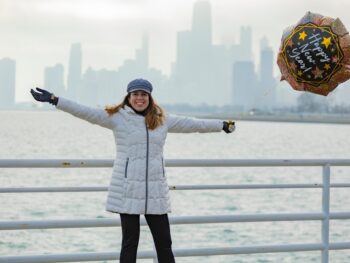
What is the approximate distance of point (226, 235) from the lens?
16.9m

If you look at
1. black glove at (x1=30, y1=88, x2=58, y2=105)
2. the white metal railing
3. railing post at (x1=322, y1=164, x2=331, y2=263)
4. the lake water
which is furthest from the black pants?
the lake water

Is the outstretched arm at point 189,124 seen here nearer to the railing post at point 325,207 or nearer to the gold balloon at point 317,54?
the gold balloon at point 317,54

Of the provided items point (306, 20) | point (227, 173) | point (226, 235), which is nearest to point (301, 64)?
point (306, 20)

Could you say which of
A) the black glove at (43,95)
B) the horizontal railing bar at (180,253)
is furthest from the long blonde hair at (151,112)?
the horizontal railing bar at (180,253)

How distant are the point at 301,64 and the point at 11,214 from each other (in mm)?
17725

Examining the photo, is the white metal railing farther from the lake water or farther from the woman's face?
the lake water

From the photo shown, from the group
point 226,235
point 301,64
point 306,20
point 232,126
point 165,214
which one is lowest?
point 226,235

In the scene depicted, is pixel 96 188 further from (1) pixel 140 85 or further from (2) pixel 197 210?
(2) pixel 197 210

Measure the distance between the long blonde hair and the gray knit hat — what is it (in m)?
0.06

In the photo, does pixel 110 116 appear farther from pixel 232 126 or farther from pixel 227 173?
pixel 227 173

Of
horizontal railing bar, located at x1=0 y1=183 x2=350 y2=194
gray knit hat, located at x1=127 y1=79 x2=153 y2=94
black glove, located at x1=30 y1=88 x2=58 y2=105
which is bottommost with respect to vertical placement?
horizontal railing bar, located at x1=0 y1=183 x2=350 y2=194

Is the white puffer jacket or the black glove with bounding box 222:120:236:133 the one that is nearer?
the white puffer jacket

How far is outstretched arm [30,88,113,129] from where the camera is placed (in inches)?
160

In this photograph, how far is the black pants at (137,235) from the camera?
4.17m
